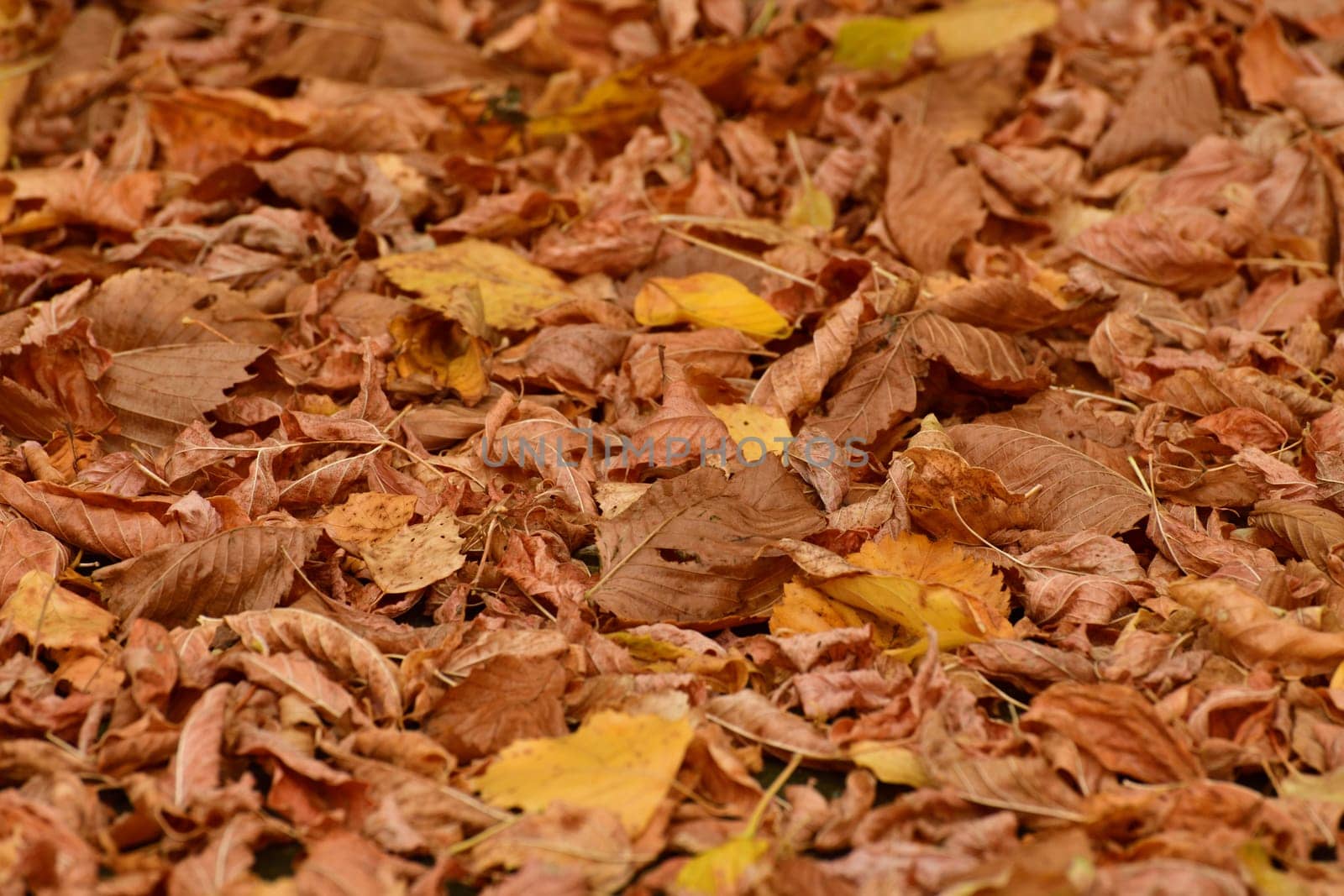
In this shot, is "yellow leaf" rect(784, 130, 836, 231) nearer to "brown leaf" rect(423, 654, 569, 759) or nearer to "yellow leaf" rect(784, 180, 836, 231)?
"yellow leaf" rect(784, 180, 836, 231)

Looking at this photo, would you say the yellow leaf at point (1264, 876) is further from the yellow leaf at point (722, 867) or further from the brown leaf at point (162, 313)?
the brown leaf at point (162, 313)

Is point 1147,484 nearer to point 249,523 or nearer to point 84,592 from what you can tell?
point 249,523

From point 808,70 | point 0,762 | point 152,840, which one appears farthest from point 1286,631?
point 808,70

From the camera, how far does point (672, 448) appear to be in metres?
2.09

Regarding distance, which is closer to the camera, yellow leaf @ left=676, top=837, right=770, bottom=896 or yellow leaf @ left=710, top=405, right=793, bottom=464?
yellow leaf @ left=676, top=837, right=770, bottom=896

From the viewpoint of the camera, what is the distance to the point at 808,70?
323 centimetres

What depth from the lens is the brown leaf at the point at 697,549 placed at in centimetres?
182

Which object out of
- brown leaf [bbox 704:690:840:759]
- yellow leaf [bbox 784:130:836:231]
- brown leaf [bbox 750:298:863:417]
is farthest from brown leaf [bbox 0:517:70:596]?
yellow leaf [bbox 784:130:836:231]

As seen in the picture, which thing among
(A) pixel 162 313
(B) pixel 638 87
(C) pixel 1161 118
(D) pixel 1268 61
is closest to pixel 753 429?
(A) pixel 162 313

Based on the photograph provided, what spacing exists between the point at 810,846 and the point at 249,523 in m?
0.94

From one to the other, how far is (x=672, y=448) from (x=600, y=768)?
0.67m

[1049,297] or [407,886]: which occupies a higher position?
[1049,297]

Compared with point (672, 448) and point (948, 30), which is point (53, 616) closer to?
point (672, 448)

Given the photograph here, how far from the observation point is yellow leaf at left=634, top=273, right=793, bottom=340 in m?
2.31
